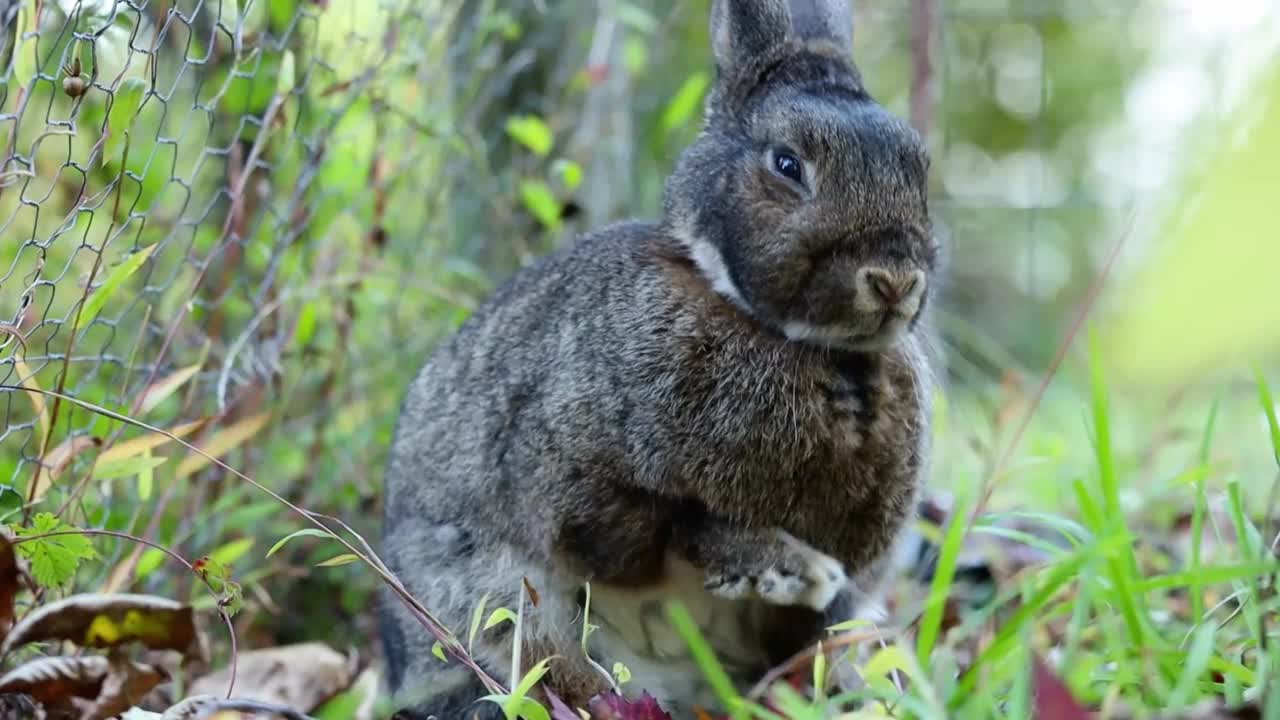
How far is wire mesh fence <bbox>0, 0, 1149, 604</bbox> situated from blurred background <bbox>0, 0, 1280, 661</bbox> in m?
0.01

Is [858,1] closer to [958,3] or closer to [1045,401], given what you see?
[958,3]

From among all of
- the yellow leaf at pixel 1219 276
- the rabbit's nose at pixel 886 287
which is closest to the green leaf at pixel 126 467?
the rabbit's nose at pixel 886 287

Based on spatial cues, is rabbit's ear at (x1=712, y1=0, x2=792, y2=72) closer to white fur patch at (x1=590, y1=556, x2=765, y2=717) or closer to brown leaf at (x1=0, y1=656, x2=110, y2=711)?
white fur patch at (x1=590, y1=556, x2=765, y2=717)

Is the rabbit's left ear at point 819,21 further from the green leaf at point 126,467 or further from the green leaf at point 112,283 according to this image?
the green leaf at point 126,467

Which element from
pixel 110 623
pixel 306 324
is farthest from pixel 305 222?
pixel 110 623

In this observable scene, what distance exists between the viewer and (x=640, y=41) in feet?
15.1

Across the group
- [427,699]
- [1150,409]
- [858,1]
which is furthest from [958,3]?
[427,699]

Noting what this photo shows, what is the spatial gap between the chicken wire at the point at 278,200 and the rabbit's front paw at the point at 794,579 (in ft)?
3.92

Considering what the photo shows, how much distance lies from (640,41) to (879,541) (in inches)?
104

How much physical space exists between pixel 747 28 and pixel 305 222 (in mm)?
1314

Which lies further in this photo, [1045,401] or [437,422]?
[1045,401]

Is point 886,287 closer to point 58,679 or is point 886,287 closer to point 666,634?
point 666,634

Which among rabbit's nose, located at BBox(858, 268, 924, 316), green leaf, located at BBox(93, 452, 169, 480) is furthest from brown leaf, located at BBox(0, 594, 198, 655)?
rabbit's nose, located at BBox(858, 268, 924, 316)

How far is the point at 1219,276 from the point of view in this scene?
0.54 meters
